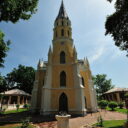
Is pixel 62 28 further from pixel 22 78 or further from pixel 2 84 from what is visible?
pixel 22 78

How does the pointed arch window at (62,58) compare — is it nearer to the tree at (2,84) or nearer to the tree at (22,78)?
the tree at (2,84)

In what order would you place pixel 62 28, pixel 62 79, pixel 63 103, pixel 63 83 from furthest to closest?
1. pixel 62 28
2. pixel 62 79
3. pixel 63 83
4. pixel 63 103

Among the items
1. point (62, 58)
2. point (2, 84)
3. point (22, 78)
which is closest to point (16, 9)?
point (2, 84)

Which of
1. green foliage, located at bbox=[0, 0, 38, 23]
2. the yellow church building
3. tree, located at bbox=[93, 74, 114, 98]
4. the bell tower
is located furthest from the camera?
tree, located at bbox=[93, 74, 114, 98]

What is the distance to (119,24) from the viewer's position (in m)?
12.6

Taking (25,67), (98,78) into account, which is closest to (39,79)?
(25,67)

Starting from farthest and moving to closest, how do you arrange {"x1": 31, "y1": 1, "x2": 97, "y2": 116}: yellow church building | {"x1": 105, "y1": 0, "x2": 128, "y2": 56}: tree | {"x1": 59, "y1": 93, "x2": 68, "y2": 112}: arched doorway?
{"x1": 59, "y1": 93, "x2": 68, "y2": 112}: arched doorway
{"x1": 31, "y1": 1, "x2": 97, "y2": 116}: yellow church building
{"x1": 105, "y1": 0, "x2": 128, "y2": 56}: tree

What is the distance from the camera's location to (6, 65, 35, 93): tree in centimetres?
5666

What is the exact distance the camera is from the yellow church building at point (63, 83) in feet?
66.4

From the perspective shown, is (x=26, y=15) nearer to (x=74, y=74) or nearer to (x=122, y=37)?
(x=122, y=37)

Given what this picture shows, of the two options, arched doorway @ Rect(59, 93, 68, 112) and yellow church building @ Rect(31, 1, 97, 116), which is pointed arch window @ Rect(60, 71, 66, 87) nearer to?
yellow church building @ Rect(31, 1, 97, 116)

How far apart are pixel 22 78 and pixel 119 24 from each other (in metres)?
52.2

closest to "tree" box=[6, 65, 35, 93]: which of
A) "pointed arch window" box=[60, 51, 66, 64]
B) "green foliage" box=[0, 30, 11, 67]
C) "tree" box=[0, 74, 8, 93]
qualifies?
"tree" box=[0, 74, 8, 93]

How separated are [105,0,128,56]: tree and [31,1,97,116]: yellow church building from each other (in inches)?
378
